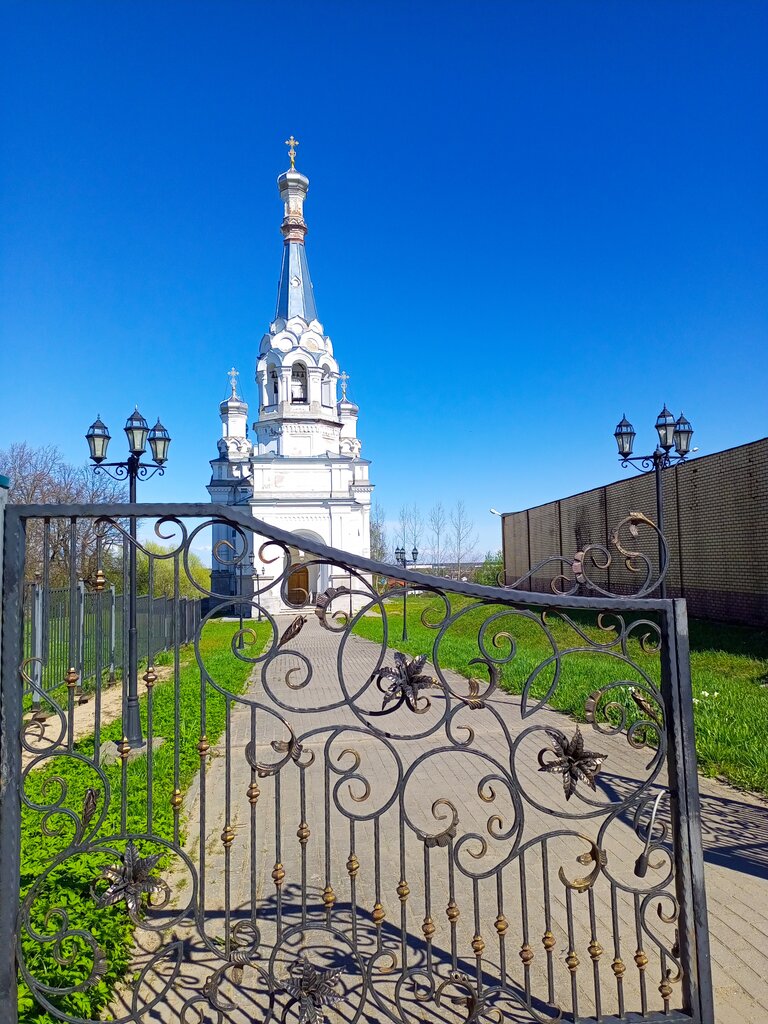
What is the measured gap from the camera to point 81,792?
5.28 metres

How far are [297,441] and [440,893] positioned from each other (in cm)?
2855

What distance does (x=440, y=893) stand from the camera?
12.4 feet

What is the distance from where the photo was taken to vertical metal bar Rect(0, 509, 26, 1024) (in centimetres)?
212

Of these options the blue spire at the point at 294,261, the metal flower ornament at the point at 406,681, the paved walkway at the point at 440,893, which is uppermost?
the blue spire at the point at 294,261

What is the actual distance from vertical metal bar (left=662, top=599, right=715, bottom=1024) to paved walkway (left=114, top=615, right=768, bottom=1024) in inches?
3.9

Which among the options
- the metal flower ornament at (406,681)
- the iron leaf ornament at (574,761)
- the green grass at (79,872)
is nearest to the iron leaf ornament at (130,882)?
the green grass at (79,872)

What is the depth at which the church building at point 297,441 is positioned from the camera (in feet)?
96.6

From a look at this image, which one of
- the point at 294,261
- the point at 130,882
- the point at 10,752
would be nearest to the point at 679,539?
the point at 130,882

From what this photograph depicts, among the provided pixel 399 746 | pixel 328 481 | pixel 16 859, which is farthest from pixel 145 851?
pixel 328 481

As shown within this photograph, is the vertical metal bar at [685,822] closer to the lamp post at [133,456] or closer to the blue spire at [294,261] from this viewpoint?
the lamp post at [133,456]

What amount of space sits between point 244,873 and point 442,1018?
6.17ft

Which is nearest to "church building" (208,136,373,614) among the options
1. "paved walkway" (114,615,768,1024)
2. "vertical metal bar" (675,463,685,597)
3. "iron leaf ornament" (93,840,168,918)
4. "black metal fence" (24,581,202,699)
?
"black metal fence" (24,581,202,699)

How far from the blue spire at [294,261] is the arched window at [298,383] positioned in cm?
268

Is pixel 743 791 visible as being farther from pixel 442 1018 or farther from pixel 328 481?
pixel 328 481
